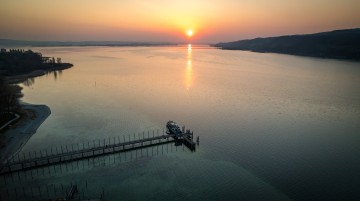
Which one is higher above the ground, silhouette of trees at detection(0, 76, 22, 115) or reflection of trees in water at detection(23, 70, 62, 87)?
silhouette of trees at detection(0, 76, 22, 115)

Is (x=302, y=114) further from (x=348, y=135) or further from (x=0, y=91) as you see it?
(x=0, y=91)

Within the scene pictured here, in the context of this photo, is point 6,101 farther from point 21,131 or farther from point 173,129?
point 173,129

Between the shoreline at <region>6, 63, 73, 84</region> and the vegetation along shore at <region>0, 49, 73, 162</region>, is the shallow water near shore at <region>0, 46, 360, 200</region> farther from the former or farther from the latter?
the shoreline at <region>6, 63, 73, 84</region>

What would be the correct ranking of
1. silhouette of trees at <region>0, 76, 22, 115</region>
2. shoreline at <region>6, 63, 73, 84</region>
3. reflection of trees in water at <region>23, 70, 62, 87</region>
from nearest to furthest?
silhouette of trees at <region>0, 76, 22, 115</region>
reflection of trees in water at <region>23, 70, 62, 87</region>
shoreline at <region>6, 63, 73, 84</region>

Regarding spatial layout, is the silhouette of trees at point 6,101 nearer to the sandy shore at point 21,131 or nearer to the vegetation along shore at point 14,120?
the vegetation along shore at point 14,120

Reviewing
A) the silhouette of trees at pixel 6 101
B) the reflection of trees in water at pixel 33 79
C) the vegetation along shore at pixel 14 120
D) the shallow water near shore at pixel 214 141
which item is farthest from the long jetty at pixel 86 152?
the reflection of trees in water at pixel 33 79

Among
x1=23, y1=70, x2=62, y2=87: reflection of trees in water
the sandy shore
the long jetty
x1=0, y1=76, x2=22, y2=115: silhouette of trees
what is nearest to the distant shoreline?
the sandy shore

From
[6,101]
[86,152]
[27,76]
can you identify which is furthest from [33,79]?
[86,152]
